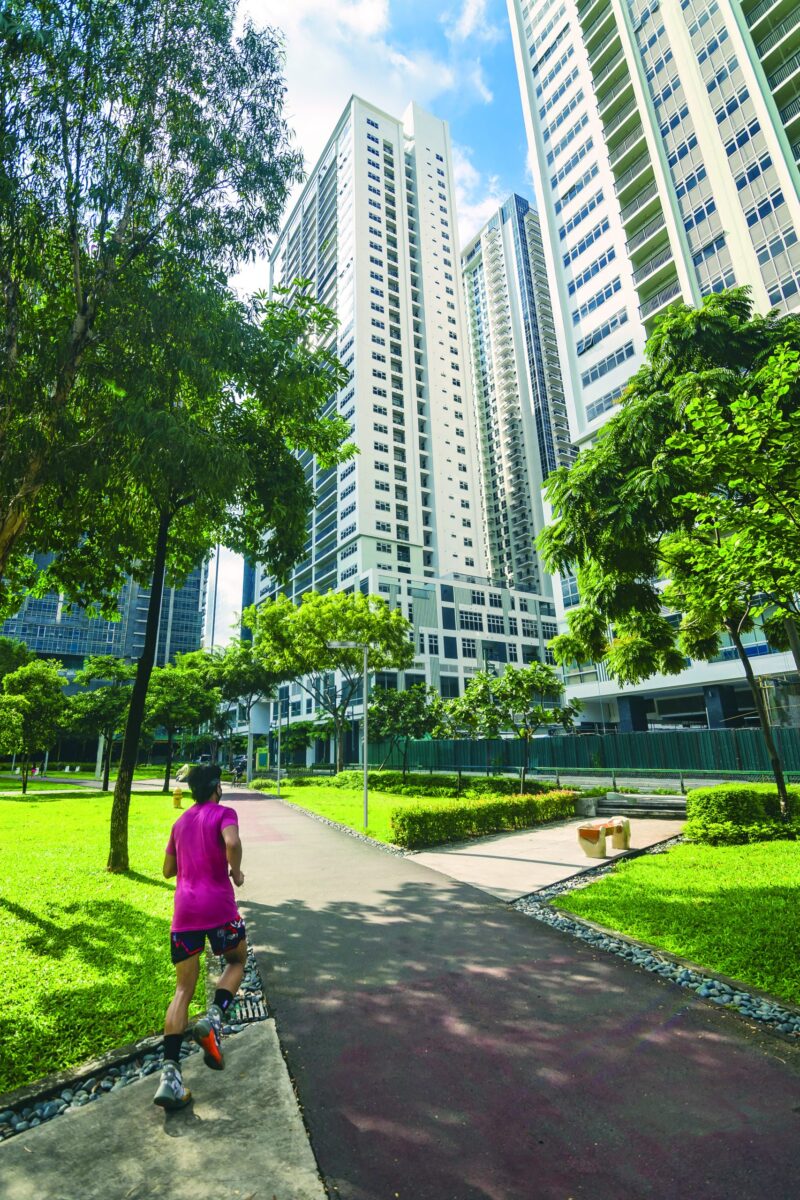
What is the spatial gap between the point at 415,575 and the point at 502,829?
5177cm

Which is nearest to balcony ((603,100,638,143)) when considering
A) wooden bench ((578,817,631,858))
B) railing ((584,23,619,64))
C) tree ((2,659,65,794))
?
railing ((584,23,619,64))

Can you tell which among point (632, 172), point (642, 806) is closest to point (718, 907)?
point (642, 806)

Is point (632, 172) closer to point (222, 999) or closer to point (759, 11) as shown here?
point (759, 11)

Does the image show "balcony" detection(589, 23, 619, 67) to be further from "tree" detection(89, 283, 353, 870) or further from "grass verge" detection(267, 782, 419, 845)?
"grass verge" detection(267, 782, 419, 845)

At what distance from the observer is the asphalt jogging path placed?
3107 millimetres

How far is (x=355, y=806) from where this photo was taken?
933 inches

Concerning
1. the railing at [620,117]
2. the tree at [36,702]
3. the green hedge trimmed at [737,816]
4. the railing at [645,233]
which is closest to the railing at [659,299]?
the railing at [645,233]

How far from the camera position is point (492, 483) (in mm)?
110250

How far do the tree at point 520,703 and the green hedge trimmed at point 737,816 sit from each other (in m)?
9.53

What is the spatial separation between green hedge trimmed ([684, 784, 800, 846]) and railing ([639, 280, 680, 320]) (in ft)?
123

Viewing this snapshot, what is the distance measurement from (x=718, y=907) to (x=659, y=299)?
43.7 metres

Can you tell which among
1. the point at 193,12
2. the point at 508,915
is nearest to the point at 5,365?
the point at 193,12

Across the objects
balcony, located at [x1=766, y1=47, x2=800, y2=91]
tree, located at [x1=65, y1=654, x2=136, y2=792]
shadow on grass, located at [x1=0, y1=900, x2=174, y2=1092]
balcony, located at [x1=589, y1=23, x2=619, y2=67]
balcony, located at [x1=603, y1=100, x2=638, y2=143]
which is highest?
balcony, located at [x1=589, y1=23, x2=619, y2=67]

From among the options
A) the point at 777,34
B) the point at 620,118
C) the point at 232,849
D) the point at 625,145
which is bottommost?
the point at 232,849
